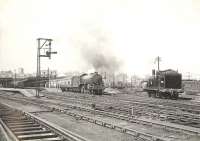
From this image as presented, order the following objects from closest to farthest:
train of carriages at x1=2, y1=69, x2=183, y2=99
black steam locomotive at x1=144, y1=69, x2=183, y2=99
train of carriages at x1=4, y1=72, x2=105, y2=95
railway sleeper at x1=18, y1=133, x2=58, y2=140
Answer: railway sleeper at x1=18, y1=133, x2=58, y2=140 → black steam locomotive at x1=144, y1=69, x2=183, y2=99 → train of carriages at x1=2, y1=69, x2=183, y2=99 → train of carriages at x1=4, y1=72, x2=105, y2=95

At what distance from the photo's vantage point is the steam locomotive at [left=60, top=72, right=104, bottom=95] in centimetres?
4103

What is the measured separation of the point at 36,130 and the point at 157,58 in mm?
54280

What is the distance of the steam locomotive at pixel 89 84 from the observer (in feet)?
135

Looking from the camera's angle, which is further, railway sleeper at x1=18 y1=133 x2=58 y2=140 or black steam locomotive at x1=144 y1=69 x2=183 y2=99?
black steam locomotive at x1=144 y1=69 x2=183 y2=99

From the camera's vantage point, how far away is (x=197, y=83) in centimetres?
4934

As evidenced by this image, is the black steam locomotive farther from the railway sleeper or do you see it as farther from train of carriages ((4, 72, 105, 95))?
the railway sleeper

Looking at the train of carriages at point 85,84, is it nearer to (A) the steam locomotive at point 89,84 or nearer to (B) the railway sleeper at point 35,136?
(A) the steam locomotive at point 89,84

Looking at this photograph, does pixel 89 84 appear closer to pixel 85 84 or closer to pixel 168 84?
pixel 85 84

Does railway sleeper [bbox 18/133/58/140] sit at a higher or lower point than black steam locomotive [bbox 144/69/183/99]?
lower

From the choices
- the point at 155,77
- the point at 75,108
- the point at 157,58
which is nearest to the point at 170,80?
the point at 155,77

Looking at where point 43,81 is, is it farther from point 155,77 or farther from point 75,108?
point 75,108

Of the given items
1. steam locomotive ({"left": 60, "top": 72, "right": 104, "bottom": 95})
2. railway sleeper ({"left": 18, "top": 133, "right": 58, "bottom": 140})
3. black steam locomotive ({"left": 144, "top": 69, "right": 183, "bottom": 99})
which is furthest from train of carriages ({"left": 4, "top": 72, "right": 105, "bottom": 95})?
railway sleeper ({"left": 18, "top": 133, "right": 58, "bottom": 140})

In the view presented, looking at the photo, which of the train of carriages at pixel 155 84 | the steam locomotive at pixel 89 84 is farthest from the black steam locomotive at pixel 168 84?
the steam locomotive at pixel 89 84

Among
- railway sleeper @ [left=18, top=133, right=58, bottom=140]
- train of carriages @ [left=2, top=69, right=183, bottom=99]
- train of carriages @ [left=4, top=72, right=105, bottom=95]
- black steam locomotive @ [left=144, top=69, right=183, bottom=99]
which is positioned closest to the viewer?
railway sleeper @ [left=18, top=133, right=58, bottom=140]
